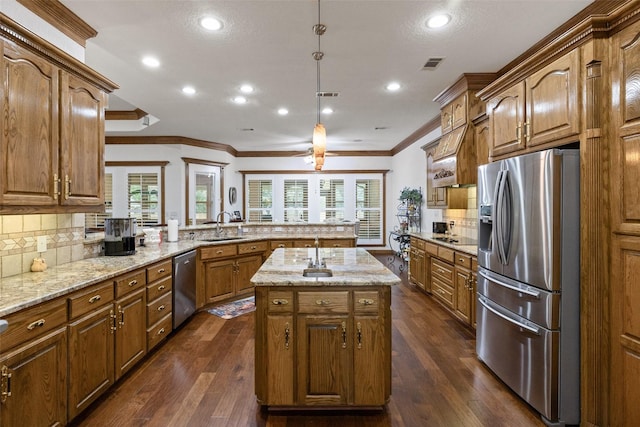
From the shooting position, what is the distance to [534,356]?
220cm

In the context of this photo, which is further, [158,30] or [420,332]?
[420,332]

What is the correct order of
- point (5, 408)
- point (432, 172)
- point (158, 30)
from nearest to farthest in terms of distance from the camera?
point (5, 408) < point (158, 30) < point (432, 172)

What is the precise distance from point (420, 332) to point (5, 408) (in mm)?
3350

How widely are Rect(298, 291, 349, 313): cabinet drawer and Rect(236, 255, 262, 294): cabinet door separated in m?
2.69

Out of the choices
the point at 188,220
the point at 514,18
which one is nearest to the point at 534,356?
the point at 514,18

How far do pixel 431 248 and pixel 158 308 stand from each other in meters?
3.49

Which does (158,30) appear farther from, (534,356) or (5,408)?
(534,356)

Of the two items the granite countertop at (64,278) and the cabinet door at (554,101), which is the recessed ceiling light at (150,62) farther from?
the cabinet door at (554,101)

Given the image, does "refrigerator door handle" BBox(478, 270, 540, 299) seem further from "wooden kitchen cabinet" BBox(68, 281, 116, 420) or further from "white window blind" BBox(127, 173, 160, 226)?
"white window blind" BBox(127, 173, 160, 226)

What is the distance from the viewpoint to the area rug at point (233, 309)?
4.15 metres

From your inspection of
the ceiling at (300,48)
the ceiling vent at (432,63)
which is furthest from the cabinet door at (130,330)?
the ceiling vent at (432,63)

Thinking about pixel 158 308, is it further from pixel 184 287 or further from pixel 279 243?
pixel 279 243

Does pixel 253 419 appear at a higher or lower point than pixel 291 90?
lower

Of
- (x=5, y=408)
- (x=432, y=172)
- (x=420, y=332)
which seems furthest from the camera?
(x=432, y=172)
